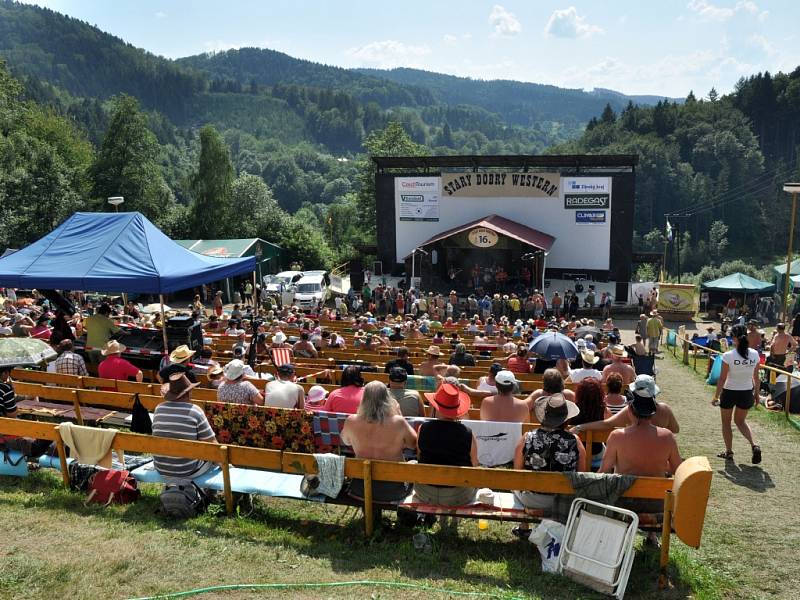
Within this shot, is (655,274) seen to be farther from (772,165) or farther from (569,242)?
(772,165)

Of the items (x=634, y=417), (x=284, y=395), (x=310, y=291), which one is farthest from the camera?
(x=310, y=291)

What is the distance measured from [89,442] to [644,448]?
14.9 ft

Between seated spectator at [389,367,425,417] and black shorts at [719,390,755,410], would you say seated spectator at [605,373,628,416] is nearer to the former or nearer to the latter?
black shorts at [719,390,755,410]

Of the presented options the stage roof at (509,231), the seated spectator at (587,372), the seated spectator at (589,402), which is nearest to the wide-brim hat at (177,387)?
the seated spectator at (589,402)

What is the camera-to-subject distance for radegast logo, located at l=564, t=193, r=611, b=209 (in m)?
28.8

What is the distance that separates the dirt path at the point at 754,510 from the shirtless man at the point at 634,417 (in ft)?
3.16

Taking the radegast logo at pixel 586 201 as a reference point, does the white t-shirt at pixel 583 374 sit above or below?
below

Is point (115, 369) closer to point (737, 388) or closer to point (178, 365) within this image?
point (178, 365)

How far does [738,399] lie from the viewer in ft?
24.1

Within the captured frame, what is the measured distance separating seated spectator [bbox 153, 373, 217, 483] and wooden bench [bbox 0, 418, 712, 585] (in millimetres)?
169

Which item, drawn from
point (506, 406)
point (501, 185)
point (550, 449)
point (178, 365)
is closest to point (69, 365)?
point (178, 365)

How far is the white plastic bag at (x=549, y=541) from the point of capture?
4438 mm

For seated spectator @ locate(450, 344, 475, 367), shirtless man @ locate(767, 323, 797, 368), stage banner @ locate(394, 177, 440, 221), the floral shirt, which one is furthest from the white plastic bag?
stage banner @ locate(394, 177, 440, 221)

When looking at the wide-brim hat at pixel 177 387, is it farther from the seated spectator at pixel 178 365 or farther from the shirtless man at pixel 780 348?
the shirtless man at pixel 780 348
